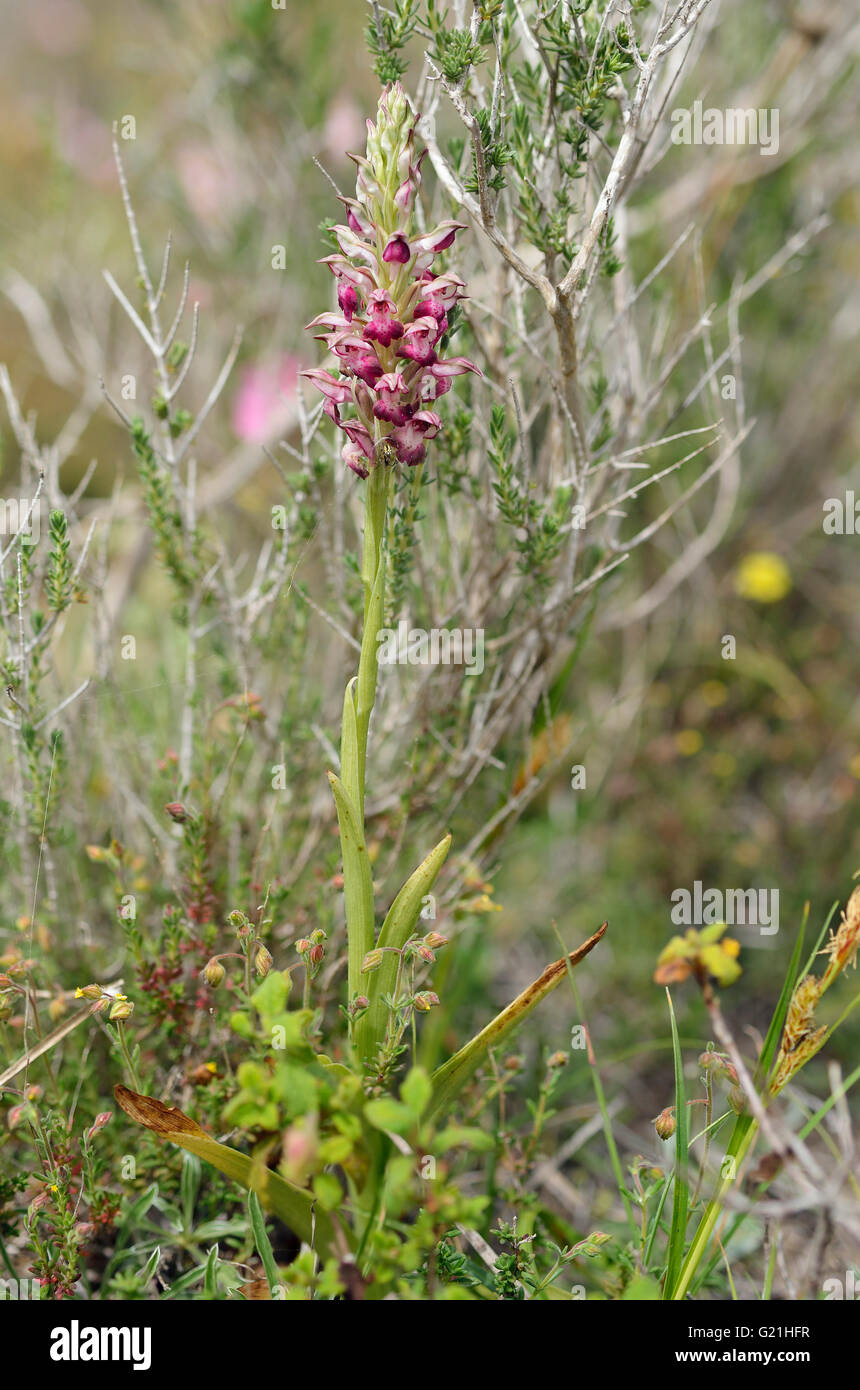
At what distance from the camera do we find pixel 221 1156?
45.0 inches

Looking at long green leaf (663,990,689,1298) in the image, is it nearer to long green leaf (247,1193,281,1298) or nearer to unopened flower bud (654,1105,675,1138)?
unopened flower bud (654,1105,675,1138)

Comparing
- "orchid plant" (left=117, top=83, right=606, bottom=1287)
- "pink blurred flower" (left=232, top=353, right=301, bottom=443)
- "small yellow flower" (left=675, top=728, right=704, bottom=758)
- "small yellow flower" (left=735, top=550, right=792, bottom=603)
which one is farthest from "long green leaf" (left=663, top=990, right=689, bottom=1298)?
"pink blurred flower" (left=232, top=353, right=301, bottom=443)

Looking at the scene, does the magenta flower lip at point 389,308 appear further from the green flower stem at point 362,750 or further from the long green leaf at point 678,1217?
the long green leaf at point 678,1217

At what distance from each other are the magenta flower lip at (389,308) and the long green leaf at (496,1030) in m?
0.71

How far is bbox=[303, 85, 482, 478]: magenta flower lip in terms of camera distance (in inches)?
43.9

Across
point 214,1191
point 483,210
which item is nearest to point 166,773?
point 214,1191

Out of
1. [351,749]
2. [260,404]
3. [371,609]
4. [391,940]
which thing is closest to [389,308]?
[371,609]

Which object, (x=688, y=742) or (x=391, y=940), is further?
(x=688, y=742)

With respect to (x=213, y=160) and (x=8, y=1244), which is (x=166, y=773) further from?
(x=213, y=160)

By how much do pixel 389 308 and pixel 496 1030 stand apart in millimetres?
951

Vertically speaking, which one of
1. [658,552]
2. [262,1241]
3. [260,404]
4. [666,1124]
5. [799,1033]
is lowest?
[262,1241]

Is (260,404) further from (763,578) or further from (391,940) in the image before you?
(391,940)

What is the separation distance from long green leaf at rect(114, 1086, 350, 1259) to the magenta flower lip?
2.85ft
